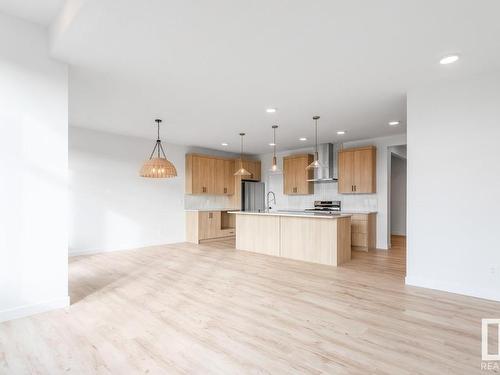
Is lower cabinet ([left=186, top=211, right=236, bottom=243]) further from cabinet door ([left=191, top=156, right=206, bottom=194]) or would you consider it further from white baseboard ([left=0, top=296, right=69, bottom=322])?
white baseboard ([left=0, top=296, right=69, bottom=322])

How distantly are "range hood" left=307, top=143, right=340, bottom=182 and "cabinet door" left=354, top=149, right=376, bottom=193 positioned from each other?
0.69 m

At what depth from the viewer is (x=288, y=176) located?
26.8 feet

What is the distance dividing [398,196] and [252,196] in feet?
15.5

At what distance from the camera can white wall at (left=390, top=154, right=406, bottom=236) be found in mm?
8781

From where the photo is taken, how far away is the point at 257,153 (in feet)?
30.4

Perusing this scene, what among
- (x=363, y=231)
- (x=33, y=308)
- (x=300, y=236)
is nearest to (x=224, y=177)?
(x=300, y=236)

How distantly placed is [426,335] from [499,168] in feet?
7.16

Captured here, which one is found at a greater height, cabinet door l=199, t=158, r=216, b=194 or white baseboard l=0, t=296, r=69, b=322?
cabinet door l=199, t=158, r=216, b=194

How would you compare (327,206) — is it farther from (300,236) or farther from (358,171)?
(300,236)

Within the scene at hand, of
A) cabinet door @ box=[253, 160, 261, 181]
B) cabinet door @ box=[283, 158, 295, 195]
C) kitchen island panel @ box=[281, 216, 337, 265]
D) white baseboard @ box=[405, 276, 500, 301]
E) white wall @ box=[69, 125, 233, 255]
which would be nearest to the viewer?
white baseboard @ box=[405, 276, 500, 301]

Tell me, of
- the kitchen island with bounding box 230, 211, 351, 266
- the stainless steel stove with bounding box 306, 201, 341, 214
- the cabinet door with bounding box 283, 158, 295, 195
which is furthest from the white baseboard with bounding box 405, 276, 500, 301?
the cabinet door with bounding box 283, 158, 295, 195

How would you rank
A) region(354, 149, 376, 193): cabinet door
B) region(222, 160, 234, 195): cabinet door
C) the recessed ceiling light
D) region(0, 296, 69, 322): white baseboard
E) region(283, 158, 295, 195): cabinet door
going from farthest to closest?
region(222, 160, 234, 195): cabinet door → region(283, 158, 295, 195): cabinet door → region(354, 149, 376, 193): cabinet door → the recessed ceiling light → region(0, 296, 69, 322): white baseboard

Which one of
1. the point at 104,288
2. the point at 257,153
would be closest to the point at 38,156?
the point at 104,288

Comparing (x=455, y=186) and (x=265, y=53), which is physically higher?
(x=265, y=53)
